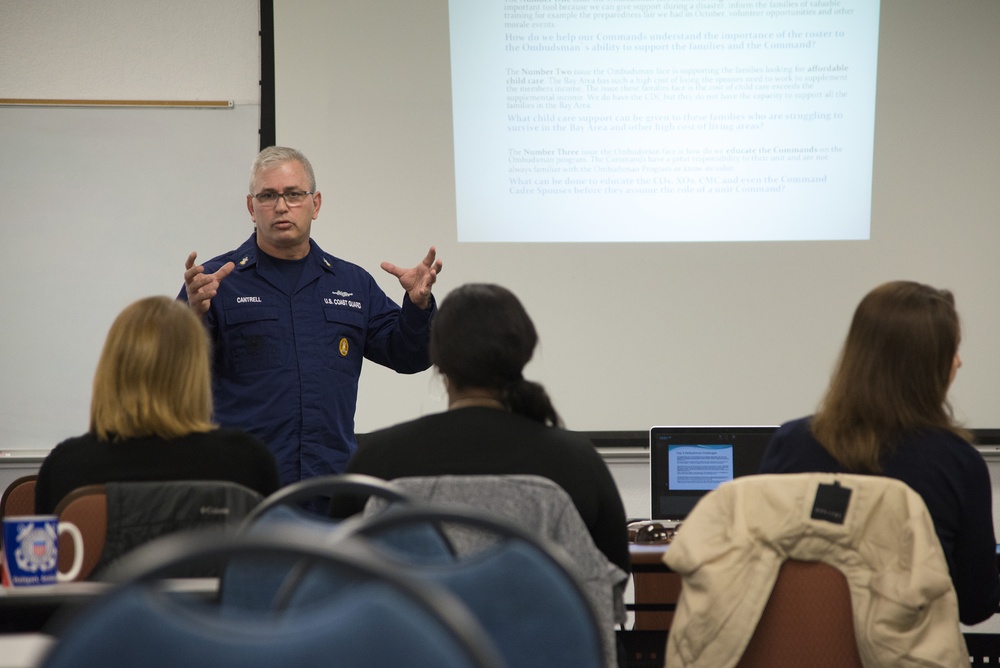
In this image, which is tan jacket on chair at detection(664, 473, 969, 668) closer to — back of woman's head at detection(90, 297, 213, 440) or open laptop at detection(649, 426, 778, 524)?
back of woman's head at detection(90, 297, 213, 440)

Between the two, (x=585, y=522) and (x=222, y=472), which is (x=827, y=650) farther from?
(x=222, y=472)

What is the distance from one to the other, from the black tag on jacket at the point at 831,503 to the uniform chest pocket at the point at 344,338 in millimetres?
1598

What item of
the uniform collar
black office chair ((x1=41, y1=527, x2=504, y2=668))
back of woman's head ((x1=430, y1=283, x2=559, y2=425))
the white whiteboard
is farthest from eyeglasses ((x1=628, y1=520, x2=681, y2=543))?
the white whiteboard

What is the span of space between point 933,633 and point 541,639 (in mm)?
946

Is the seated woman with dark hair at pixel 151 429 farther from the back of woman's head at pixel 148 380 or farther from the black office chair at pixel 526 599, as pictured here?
the black office chair at pixel 526 599

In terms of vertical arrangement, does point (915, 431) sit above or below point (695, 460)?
above

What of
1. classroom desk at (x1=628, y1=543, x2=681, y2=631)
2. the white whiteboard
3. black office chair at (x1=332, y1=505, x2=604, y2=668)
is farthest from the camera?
the white whiteboard

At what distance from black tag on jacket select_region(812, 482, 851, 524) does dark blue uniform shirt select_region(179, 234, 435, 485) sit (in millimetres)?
1430

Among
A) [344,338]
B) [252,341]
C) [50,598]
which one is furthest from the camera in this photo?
[344,338]

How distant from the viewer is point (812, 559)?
181 centimetres

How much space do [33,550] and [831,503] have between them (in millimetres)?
1292

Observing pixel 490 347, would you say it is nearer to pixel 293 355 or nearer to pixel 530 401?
pixel 530 401

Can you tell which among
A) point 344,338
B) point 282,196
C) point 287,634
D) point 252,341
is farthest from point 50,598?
point 282,196

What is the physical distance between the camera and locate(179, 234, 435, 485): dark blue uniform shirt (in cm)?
290
